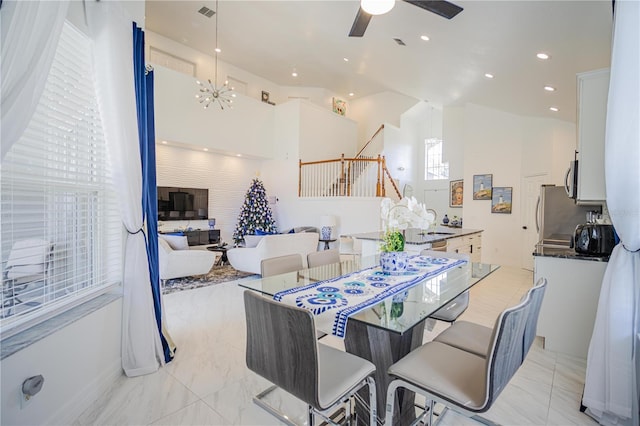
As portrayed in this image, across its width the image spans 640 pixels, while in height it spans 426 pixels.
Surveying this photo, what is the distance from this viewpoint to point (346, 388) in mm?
1344

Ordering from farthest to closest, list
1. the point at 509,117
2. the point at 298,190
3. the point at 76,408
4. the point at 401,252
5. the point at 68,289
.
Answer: the point at 298,190
the point at 509,117
the point at 401,252
the point at 68,289
the point at 76,408

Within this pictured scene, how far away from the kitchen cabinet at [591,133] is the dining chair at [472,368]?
64.8 inches

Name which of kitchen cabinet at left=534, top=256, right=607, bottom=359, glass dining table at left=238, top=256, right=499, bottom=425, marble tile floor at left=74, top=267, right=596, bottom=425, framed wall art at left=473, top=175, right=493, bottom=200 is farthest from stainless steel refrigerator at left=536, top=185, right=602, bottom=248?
glass dining table at left=238, top=256, right=499, bottom=425

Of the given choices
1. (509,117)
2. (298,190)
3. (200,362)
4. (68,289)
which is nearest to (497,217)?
(509,117)

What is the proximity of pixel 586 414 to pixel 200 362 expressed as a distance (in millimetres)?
2742

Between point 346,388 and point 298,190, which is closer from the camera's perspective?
point 346,388

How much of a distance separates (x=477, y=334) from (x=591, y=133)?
6.50ft

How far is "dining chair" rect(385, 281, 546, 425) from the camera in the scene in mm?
1195

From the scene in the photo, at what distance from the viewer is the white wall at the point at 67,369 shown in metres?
1.50

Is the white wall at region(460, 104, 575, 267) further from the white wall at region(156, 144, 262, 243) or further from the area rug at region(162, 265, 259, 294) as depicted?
the white wall at region(156, 144, 262, 243)

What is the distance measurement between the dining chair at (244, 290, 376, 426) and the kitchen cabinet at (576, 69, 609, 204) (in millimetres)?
2428

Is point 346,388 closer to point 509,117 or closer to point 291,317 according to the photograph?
point 291,317

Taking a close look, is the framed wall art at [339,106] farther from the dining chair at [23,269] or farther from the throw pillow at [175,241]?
the dining chair at [23,269]

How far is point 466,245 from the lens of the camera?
16.3 ft
